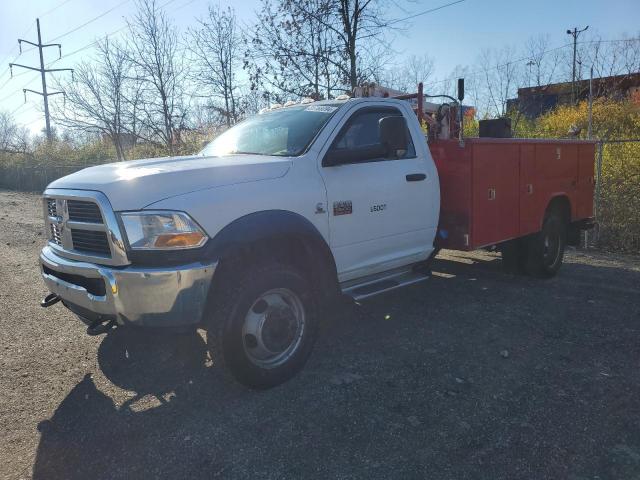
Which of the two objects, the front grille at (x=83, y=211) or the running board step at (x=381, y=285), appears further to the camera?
the running board step at (x=381, y=285)

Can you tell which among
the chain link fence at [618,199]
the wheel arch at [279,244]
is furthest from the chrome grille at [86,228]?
the chain link fence at [618,199]

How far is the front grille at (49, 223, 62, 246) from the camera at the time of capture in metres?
3.83

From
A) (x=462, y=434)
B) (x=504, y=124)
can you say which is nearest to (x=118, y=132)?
(x=504, y=124)

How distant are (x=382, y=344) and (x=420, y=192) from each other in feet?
4.88

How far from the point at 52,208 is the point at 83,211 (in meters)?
0.66

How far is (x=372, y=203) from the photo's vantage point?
4352mm

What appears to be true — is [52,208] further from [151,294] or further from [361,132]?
[361,132]

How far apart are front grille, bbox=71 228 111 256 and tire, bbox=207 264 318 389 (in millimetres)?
804

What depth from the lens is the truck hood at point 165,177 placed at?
3.19m

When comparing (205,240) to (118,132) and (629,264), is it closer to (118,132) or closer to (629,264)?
(629,264)

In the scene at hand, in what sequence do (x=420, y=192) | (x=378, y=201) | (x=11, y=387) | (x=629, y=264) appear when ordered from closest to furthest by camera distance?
(x=11, y=387), (x=378, y=201), (x=420, y=192), (x=629, y=264)

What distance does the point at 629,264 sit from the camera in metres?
7.67

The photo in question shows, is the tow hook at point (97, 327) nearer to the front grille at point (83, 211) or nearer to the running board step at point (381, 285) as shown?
the front grille at point (83, 211)

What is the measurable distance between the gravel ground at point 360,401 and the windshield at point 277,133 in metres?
1.76
